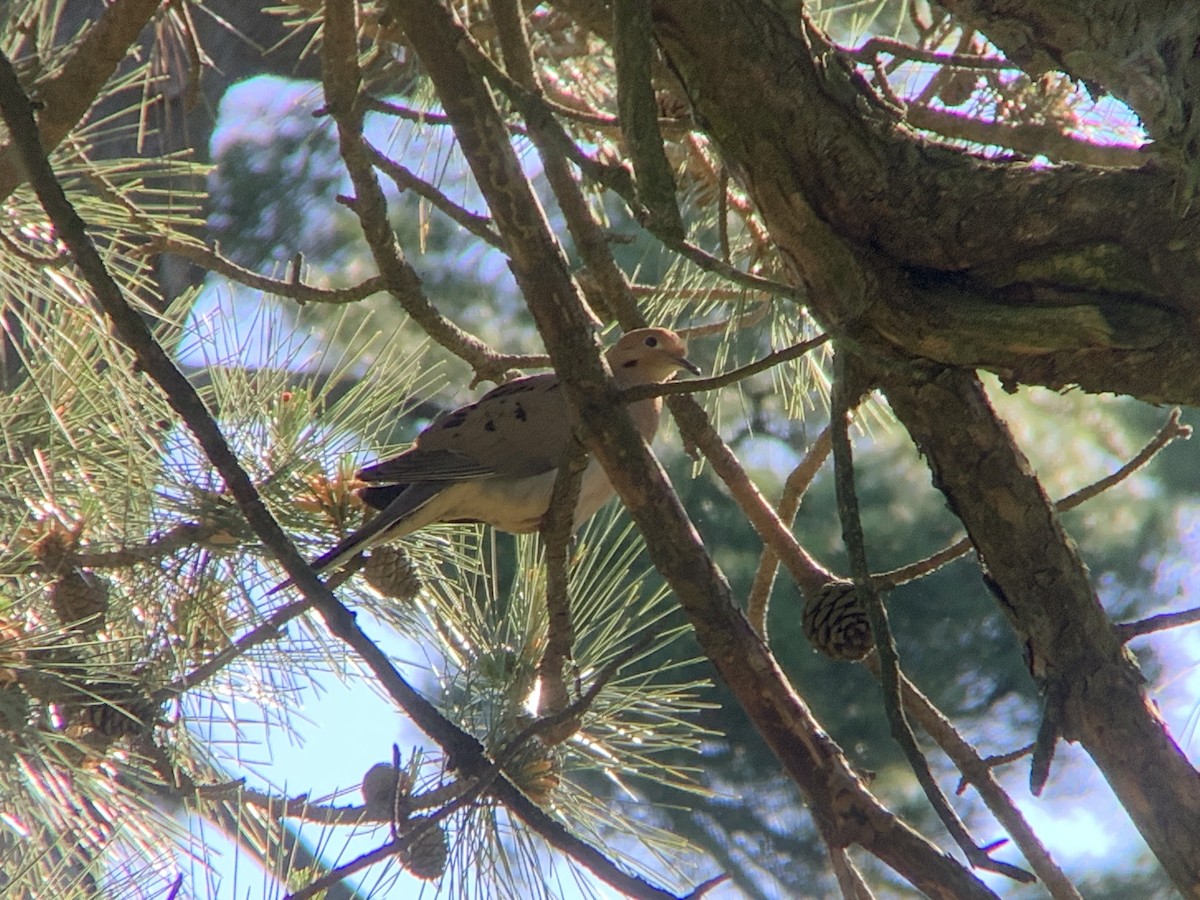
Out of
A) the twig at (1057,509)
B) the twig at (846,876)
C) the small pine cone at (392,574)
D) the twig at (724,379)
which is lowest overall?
the twig at (846,876)

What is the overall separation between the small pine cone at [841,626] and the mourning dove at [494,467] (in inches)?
18.5

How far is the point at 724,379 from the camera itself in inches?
52.0

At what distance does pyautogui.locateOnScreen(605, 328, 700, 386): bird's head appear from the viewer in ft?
9.68

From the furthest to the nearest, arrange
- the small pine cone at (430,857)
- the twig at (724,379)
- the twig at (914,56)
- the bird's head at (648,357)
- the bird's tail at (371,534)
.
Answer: the bird's head at (648,357) → the bird's tail at (371,534) → the twig at (914,56) → the small pine cone at (430,857) → the twig at (724,379)

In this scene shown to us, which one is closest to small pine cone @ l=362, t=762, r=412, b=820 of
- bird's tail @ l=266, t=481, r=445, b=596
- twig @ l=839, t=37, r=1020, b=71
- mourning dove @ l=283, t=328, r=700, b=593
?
bird's tail @ l=266, t=481, r=445, b=596

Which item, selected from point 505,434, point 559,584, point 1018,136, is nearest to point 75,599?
point 559,584

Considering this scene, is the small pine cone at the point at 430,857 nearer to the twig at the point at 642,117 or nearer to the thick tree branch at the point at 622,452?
the thick tree branch at the point at 622,452

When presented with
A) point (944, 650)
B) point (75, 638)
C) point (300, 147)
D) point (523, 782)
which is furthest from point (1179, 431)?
point (300, 147)

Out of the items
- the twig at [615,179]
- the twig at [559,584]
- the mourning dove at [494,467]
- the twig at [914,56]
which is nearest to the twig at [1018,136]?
the twig at [914,56]

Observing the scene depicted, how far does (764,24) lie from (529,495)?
4.34 ft

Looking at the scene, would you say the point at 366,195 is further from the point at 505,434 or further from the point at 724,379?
the point at 724,379

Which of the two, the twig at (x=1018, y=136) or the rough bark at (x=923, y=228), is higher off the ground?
the twig at (x=1018, y=136)

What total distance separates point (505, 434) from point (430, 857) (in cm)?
100

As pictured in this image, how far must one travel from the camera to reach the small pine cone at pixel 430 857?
1.78 m
